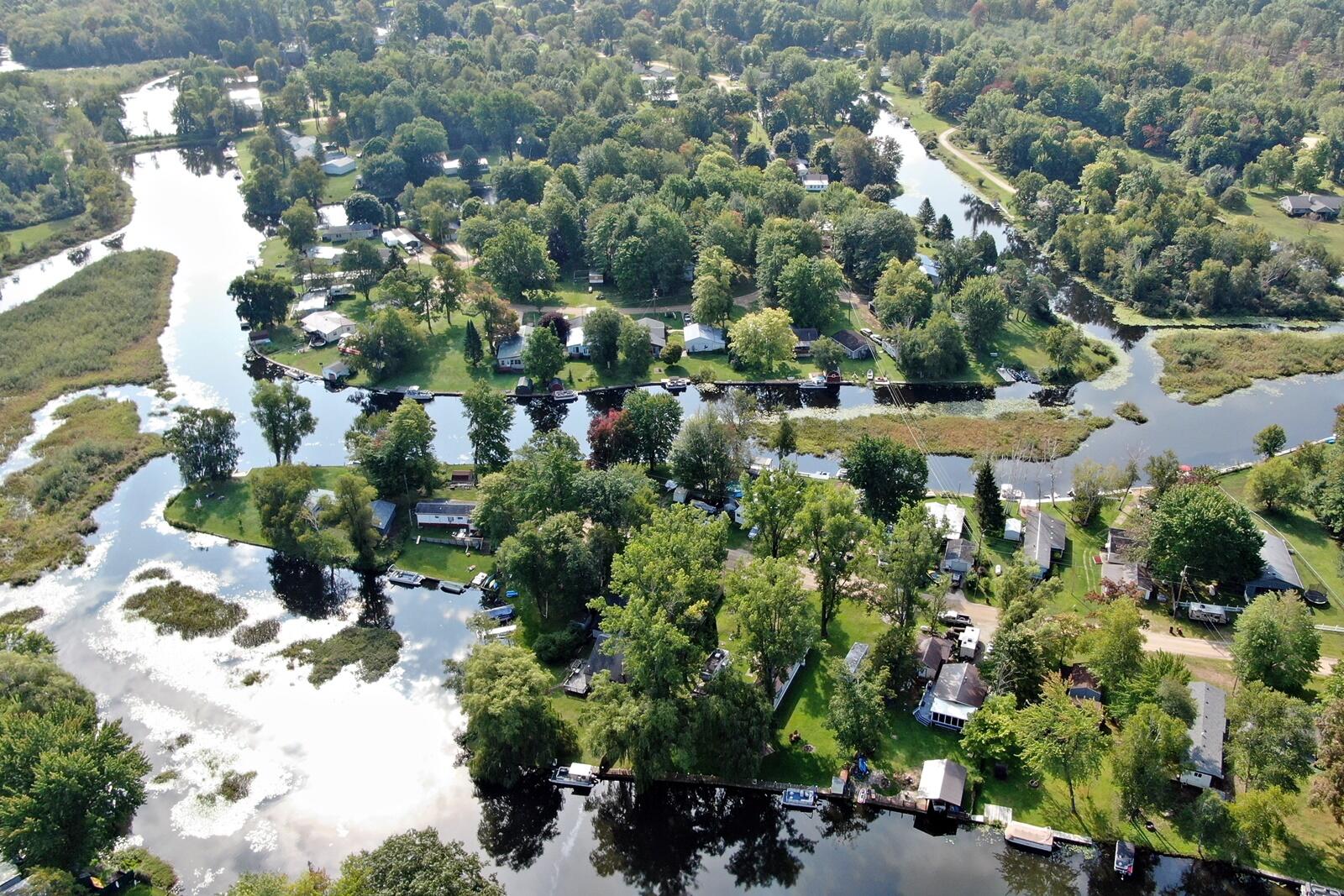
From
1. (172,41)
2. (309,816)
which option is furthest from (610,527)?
(172,41)

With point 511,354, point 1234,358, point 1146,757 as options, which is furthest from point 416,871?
point 1234,358

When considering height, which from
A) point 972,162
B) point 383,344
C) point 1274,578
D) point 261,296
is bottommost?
point 1274,578

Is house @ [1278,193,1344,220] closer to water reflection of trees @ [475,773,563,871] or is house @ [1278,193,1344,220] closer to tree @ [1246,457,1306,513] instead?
tree @ [1246,457,1306,513]

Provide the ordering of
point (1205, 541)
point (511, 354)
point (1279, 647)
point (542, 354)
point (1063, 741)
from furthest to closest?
point (511, 354) → point (542, 354) → point (1205, 541) → point (1279, 647) → point (1063, 741)

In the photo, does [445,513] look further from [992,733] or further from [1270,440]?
[1270,440]

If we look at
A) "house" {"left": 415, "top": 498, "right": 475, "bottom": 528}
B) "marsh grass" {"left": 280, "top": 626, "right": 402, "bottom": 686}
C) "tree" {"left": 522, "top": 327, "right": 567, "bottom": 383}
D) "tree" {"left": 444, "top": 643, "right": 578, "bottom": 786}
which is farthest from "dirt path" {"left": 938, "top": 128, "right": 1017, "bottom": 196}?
"tree" {"left": 444, "top": 643, "right": 578, "bottom": 786}

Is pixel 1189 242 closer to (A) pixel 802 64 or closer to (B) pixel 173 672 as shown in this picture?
(A) pixel 802 64

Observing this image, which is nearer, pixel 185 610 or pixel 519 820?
pixel 519 820
